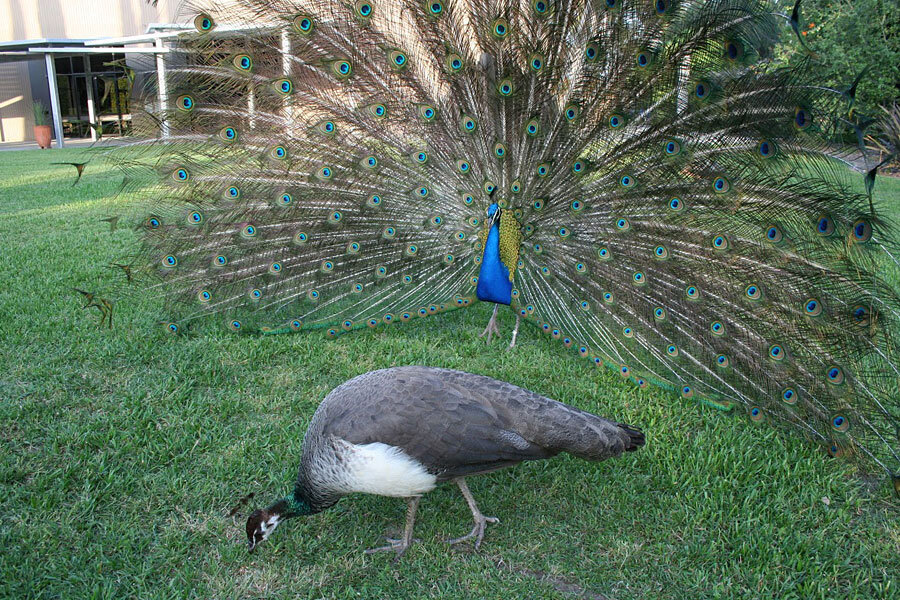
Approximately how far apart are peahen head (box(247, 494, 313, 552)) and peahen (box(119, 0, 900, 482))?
197cm

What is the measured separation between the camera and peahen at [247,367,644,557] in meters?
2.27

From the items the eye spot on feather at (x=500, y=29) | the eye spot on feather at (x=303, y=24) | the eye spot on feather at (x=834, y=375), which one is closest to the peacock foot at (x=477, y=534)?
the eye spot on feather at (x=834, y=375)

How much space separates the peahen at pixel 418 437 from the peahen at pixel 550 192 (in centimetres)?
120

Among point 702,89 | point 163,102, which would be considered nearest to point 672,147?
point 702,89

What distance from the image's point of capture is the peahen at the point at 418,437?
7.43ft

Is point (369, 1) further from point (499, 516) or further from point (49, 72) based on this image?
point (49, 72)

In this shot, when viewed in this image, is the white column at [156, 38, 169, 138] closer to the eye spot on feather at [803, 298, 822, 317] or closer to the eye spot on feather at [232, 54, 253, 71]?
the eye spot on feather at [232, 54, 253, 71]

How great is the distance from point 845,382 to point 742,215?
0.97m

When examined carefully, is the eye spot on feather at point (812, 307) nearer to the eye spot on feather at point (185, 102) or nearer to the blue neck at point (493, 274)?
the blue neck at point (493, 274)

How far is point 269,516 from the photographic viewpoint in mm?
2404

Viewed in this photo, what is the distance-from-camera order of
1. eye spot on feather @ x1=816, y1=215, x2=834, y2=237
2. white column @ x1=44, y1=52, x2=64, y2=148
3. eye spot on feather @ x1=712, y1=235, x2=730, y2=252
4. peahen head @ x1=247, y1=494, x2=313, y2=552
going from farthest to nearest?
white column @ x1=44, y1=52, x2=64, y2=148, eye spot on feather @ x1=712, y1=235, x2=730, y2=252, eye spot on feather @ x1=816, y1=215, x2=834, y2=237, peahen head @ x1=247, y1=494, x2=313, y2=552

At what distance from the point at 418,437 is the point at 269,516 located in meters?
0.71

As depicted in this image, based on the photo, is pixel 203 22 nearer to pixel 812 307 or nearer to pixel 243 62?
pixel 243 62

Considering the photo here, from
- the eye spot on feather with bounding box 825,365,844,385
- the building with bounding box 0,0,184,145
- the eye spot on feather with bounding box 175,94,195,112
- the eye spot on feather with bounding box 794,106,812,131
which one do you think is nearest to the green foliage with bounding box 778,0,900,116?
the eye spot on feather with bounding box 794,106,812,131
